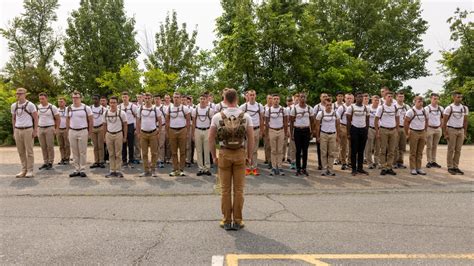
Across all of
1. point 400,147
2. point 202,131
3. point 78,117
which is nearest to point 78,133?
point 78,117

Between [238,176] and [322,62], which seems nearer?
[238,176]

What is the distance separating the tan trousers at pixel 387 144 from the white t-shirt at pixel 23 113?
9.13m

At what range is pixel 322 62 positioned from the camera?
20.8m

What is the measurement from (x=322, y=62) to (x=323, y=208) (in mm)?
14912

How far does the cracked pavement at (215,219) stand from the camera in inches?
199

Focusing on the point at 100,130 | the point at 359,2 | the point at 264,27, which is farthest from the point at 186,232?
the point at 359,2

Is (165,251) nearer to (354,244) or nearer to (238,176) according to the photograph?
(238,176)

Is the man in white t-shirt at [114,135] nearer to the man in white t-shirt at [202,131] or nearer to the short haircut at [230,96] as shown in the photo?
the man in white t-shirt at [202,131]

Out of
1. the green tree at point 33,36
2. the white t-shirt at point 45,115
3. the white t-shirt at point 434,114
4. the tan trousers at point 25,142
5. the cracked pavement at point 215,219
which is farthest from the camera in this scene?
the green tree at point 33,36

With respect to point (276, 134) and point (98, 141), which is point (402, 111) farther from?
point (98, 141)

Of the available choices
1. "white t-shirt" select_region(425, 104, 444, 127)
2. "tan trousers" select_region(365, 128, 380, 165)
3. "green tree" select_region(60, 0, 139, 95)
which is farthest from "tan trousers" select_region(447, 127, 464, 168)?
"green tree" select_region(60, 0, 139, 95)

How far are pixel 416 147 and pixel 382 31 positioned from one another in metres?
24.3

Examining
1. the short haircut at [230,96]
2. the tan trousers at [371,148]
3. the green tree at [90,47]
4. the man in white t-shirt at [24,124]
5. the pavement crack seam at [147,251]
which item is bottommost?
the pavement crack seam at [147,251]

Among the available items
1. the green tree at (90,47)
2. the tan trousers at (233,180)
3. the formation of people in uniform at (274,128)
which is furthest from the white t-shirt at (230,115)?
the green tree at (90,47)
